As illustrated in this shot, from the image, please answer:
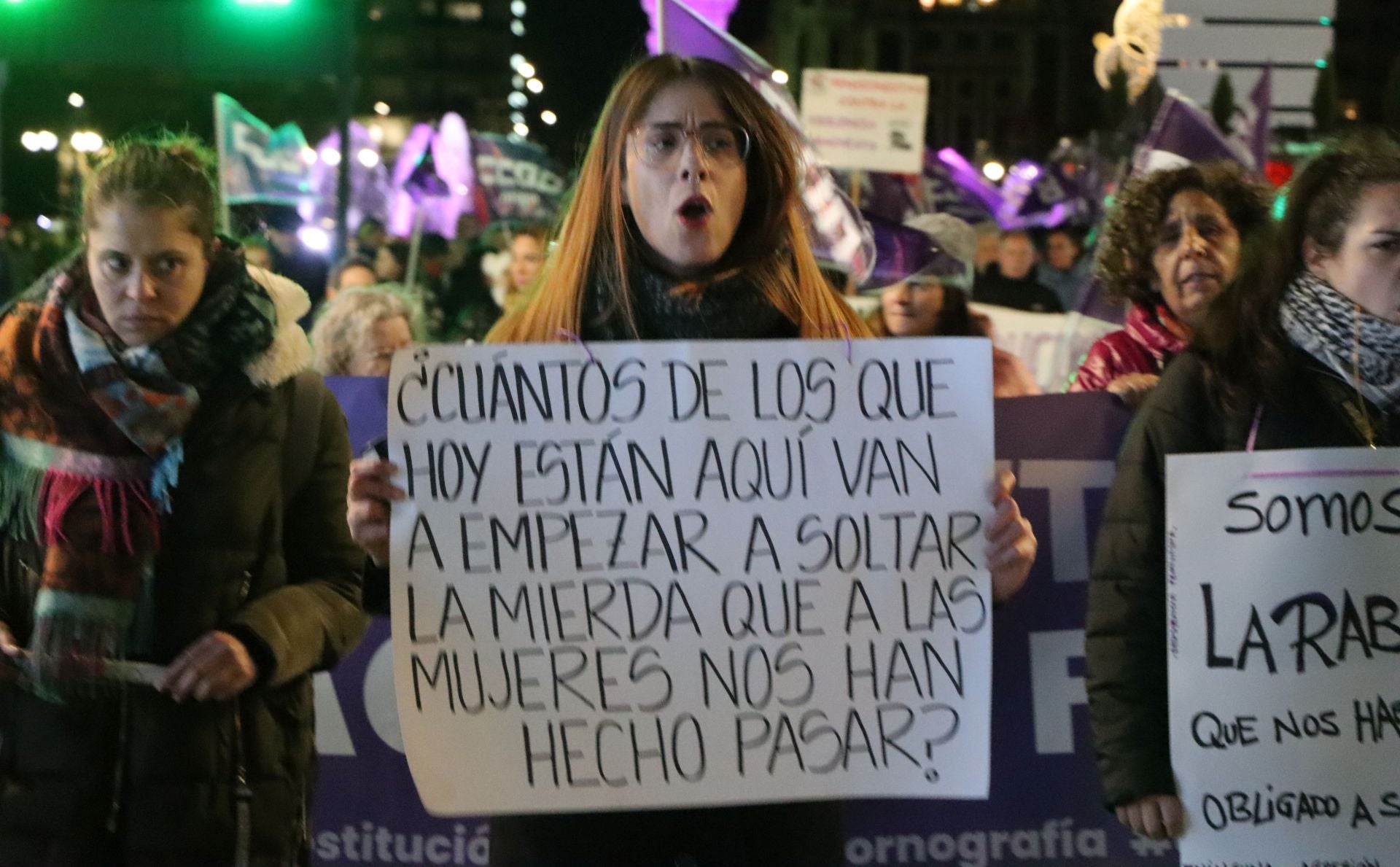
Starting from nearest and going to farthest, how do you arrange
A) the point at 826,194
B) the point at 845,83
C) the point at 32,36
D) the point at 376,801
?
1. the point at 376,801
2. the point at 826,194
3. the point at 845,83
4. the point at 32,36

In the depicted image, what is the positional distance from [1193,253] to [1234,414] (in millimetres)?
1007

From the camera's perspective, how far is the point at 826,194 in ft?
15.8

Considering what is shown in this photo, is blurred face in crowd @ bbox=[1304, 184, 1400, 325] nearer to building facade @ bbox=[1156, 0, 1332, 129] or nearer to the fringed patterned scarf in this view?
the fringed patterned scarf

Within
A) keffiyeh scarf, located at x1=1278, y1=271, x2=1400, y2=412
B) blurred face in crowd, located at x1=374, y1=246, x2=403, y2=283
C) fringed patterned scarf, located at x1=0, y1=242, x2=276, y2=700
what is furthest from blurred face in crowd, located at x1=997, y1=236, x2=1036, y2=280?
fringed patterned scarf, located at x1=0, y1=242, x2=276, y2=700

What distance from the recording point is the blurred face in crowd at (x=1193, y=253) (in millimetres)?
3184

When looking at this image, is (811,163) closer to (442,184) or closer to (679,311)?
(679,311)

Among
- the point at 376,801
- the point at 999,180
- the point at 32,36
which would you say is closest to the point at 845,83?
the point at 376,801

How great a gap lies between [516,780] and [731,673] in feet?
1.20

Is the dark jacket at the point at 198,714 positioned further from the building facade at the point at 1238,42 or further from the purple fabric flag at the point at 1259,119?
the building facade at the point at 1238,42

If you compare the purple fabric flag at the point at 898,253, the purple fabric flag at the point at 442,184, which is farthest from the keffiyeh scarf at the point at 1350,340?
the purple fabric flag at the point at 442,184

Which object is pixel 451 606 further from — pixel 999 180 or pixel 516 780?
pixel 999 180

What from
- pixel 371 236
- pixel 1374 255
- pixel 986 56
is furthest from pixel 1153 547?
pixel 986 56

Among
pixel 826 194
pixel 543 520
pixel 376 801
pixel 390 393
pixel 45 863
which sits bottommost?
pixel 376 801

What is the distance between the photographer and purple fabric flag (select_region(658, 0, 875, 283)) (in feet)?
14.7
